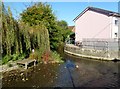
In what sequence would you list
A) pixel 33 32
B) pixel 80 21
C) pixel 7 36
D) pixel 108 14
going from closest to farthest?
1. pixel 7 36
2. pixel 33 32
3. pixel 108 14
4. pixel 80 21

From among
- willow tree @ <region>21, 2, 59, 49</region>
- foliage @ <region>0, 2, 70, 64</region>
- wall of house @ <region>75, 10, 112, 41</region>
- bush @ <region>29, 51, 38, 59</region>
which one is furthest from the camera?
wall of house @ <region>75, 10, 112, 41</region>

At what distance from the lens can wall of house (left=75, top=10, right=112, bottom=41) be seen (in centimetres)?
3284

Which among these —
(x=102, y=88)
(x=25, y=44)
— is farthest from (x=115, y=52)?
(x=102, y=88)

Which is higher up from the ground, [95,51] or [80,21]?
[80,21]

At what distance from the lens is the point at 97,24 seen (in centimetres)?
3434

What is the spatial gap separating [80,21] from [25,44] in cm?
2108

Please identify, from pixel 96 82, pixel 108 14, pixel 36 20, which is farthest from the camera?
pixel 108 14

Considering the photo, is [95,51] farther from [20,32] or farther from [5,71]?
[5,71]

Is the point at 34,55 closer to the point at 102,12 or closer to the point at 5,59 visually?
the point at 5,59

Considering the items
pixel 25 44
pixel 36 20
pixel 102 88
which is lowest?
pixel 102 88

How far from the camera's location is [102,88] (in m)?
11.5

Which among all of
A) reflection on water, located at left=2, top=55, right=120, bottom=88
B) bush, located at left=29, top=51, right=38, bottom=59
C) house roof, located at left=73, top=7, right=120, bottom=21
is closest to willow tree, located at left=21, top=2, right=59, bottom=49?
bush, located at left=29, top=51, right=38, bottom=59

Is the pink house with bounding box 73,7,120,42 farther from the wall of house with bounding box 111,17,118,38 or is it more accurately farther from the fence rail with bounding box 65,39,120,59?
the fence rail with bounding box 65,39,120,59

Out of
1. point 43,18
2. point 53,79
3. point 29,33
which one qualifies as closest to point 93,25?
point 43,18
